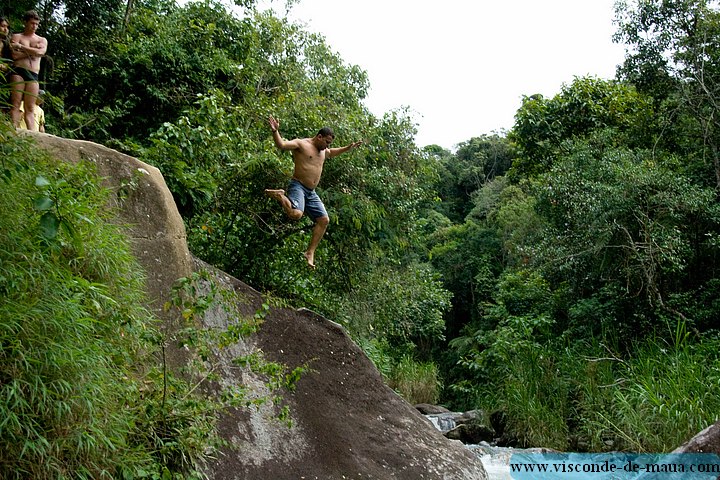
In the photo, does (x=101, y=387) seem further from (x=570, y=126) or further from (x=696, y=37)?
(x=570, y=126)

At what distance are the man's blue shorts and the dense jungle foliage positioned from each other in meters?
0.96

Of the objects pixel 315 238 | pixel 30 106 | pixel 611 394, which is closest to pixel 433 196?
pixel 611 394

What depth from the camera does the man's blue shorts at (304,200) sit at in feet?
24.2

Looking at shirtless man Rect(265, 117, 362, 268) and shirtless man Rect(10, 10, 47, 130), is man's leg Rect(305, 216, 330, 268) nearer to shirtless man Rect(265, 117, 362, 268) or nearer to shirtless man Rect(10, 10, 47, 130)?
shirtless man Rect(265, 117, 362, 268)

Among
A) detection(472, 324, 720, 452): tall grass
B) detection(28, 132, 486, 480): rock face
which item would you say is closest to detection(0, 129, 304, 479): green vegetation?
detection(28, 132, 486, 480): rock face

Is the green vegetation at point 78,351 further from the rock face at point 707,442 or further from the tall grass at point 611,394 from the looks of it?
the tall grass at point 611,394

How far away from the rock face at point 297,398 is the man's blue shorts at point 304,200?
109 centimetres

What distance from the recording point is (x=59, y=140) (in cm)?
559

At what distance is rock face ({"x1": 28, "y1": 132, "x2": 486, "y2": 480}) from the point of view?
5.46 m

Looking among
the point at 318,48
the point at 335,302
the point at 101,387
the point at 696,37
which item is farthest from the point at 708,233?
the point at 101,387

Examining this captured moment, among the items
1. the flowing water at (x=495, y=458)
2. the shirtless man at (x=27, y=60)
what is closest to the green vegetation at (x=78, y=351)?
the shirtless man at (x=27, y=60)

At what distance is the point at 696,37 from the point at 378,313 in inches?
286

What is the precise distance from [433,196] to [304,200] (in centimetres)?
635

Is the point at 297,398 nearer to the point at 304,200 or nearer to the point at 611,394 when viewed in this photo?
the point at 304,200
